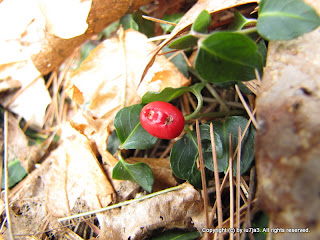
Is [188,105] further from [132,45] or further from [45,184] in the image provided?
A: [45,184]

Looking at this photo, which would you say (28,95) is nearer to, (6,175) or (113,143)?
(6,175)

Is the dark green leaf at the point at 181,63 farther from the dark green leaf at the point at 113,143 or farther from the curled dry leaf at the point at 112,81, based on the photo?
the dark green leaf at the point at 113,143

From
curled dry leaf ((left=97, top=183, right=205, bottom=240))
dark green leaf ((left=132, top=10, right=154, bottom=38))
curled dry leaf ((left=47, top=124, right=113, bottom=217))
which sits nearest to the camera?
curled dry leaf ((left=97, top=183, right=205, bottom=240))

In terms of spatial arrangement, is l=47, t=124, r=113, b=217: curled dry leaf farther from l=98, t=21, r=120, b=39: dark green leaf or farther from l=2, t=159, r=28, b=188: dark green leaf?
l=98, t=21, r=120, b=39: dark green leaf

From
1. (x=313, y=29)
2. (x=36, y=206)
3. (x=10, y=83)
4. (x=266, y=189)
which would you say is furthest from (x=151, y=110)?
(x=10, y=83)

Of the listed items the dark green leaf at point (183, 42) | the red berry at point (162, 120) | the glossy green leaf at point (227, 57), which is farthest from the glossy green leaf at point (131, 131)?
the glossy green leaf at point (227, 57)

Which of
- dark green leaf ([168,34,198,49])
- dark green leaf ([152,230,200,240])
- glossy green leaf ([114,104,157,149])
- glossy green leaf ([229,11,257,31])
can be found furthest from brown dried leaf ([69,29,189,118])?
dark green leaf ([152,230,200,240])
